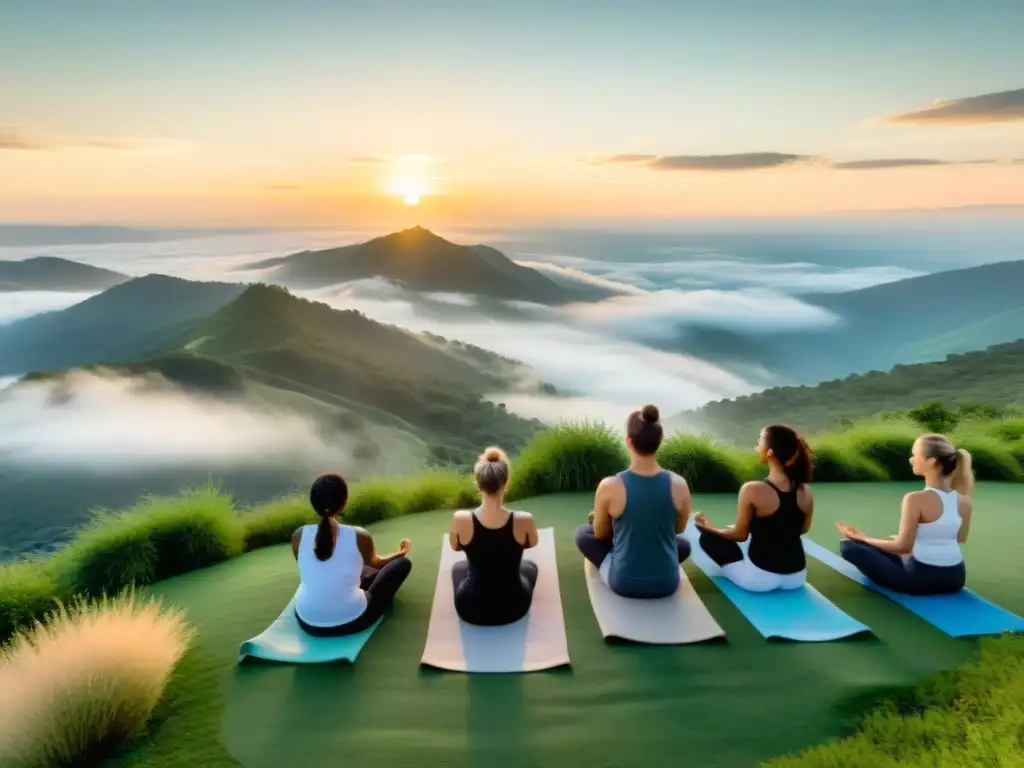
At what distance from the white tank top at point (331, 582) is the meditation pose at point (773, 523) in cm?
211

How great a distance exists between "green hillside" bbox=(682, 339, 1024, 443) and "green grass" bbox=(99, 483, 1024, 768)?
17557 millimetres

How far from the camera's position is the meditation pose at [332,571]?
3.62m

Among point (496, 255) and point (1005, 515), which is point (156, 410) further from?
point (496, 255)

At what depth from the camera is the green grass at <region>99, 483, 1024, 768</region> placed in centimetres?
296

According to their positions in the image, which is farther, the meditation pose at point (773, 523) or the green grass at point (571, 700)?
the meditation pose at point (773, 523)

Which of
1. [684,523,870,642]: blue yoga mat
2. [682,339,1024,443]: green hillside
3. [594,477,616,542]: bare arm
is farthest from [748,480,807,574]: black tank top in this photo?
[682,339,1024,443]: green hillside

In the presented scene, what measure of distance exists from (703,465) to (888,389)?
22.1 metres

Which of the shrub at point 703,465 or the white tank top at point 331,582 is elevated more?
the white tank top at point 331,582

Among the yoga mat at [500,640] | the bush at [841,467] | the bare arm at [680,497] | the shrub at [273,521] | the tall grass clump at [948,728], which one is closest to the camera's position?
the tall grass clump at [948,728]

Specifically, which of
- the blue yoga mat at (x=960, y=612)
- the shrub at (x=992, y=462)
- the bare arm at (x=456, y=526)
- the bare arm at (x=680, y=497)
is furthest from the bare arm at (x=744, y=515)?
the shrub at (x=992, y=462)

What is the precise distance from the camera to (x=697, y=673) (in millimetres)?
3469

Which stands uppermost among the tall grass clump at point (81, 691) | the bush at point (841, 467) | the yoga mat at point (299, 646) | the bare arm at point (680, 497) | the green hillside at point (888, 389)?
the bare arm at point (680, 497)

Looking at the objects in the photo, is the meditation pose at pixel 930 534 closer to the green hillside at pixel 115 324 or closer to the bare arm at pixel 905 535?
the bare arm at pixel 905 535

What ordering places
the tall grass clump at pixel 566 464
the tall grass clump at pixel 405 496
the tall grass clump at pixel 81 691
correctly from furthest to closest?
the tall grass clump at pixel 566 464
the tall grass clump at pixel 405 496
the tall grass clump at pixel 81 691
